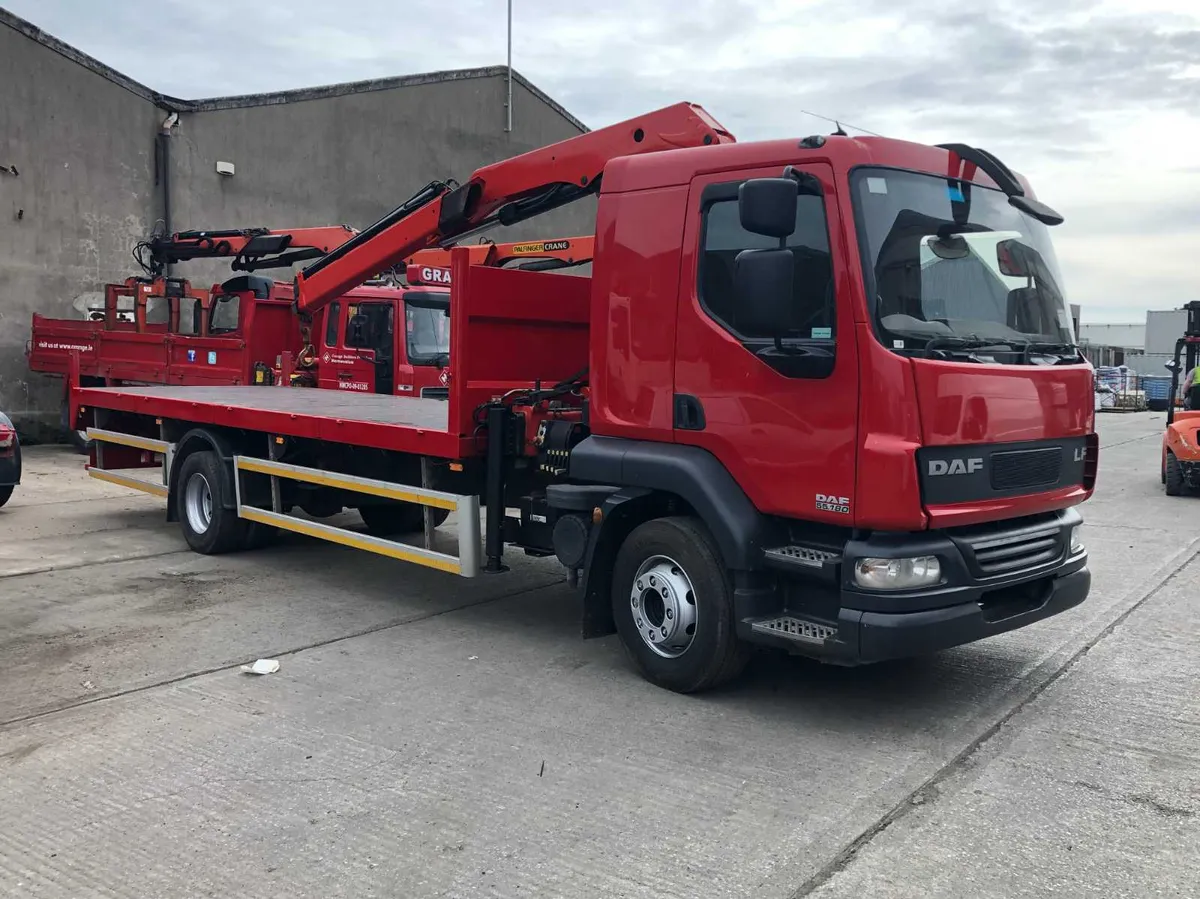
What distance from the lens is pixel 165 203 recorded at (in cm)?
1881

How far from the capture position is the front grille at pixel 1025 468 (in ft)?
15.6

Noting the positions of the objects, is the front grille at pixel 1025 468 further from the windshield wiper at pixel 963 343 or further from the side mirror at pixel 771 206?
the side mirror at pixel 771 206

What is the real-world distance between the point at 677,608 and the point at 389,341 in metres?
7.95

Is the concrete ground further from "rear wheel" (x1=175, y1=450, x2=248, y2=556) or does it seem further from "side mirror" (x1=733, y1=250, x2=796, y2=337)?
"side mirror" (x1=733, y1=250, x2=796, y2=337)

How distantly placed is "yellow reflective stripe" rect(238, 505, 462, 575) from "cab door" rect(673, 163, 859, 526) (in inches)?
81.3

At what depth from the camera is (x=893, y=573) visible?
4523 millimetres

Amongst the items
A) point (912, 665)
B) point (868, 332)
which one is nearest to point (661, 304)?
point (868, 332)

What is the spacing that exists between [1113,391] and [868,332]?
3867 cm

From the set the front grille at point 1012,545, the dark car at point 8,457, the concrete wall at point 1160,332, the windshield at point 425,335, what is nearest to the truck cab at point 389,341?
the windshield at point 425,335

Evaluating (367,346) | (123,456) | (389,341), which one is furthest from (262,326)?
(123,456)

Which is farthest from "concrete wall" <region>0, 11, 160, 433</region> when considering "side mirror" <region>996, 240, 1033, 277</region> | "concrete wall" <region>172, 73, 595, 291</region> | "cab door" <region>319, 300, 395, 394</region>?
"side mirror" <region>996, 240, 1033, 277</region>

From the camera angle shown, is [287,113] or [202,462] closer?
[202,462]

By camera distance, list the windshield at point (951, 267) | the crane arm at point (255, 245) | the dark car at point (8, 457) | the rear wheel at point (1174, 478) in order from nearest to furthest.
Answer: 1. the windshield at point (951, 267)
2. the dark car at point (8, 457)
3. the rear wheel at point (1174, 478)
4. the crane arm at point (255, 245)

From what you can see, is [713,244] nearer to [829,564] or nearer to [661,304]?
[661,304]
